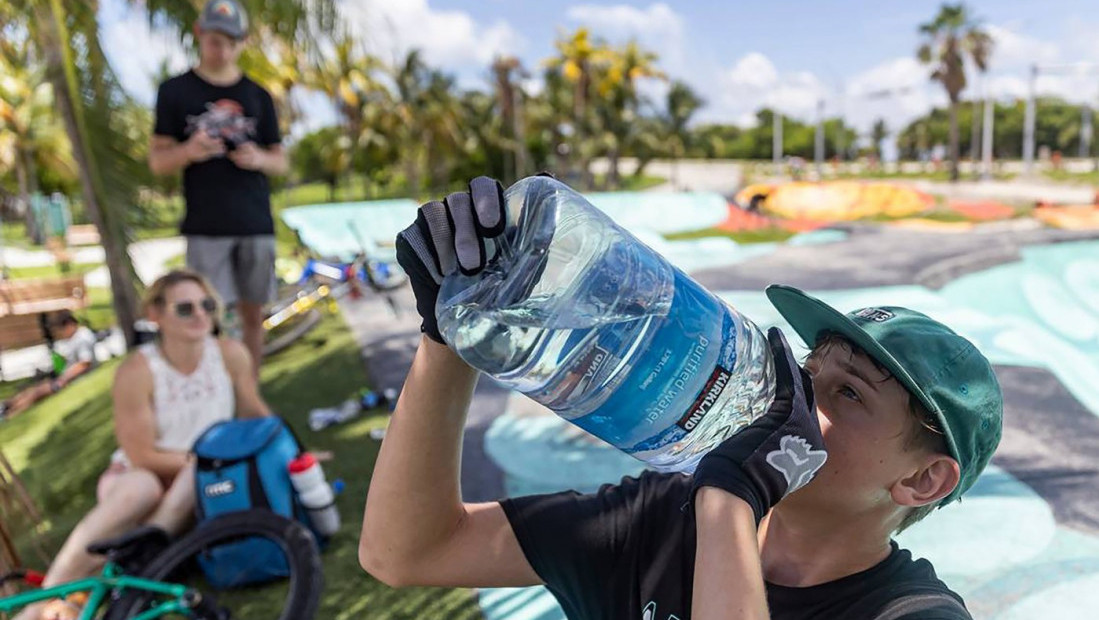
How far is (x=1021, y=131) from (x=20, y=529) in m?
79.6

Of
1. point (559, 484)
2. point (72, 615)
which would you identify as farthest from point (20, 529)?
point (559, 484)

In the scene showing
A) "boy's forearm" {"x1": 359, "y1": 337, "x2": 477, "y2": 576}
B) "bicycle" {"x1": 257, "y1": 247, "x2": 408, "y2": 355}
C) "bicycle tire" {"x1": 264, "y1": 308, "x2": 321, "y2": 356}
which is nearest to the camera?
"boy's forearm" {"x1": 359, "y1": 337, "x2": 477, "y2": 576}

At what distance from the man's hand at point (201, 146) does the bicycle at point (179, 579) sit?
6.50 feet

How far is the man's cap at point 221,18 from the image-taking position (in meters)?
3.93

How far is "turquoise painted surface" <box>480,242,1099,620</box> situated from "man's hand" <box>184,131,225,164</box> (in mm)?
2237

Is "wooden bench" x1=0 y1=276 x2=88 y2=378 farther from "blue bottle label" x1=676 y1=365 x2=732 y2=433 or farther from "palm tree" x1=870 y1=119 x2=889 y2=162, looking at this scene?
"palm tree" x1=870 y1=119 x2=889 y2=162

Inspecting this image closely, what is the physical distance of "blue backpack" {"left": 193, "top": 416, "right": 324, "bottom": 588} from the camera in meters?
3.05

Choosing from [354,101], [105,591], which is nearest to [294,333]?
[105,591]

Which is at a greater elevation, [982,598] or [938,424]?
[938,424]

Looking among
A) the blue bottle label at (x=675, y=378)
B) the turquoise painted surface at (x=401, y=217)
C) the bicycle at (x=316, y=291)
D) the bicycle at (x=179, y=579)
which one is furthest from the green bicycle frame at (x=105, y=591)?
the turquoise painted surface at (x=401, y=217)

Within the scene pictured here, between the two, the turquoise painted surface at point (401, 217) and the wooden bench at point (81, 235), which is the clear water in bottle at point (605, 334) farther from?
the wooden bench at point (81, 235)

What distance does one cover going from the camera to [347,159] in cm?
4075

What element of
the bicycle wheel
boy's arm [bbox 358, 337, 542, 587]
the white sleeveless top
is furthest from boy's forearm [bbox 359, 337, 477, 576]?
the white sleeveless top

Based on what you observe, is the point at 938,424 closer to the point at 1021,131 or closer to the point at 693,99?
the point at 693,99
